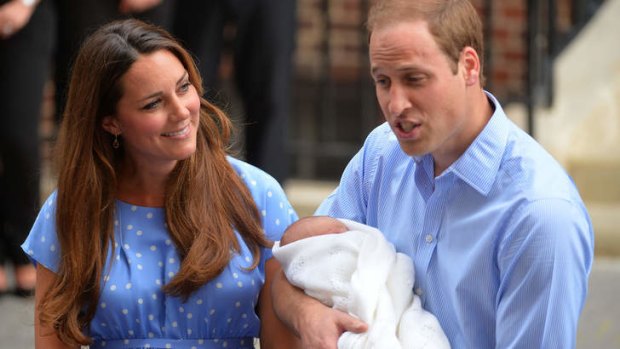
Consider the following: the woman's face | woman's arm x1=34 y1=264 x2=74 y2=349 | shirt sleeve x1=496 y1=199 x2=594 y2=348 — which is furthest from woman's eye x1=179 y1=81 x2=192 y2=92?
shirt sleeve x1=496 y1=199 x2=594 y2=348

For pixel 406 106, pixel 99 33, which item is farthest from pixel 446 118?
pixel 99 33

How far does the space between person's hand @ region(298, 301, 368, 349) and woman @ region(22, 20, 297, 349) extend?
9.8 inches

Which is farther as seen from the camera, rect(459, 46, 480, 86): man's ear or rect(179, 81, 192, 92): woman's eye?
rect(179, 81, 192, 92): woman's eye

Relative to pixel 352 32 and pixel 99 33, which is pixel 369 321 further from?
pixel 352 32

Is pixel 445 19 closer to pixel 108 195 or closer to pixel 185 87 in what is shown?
pixel 185 87

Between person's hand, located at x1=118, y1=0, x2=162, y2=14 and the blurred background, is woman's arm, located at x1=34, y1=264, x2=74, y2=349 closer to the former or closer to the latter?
the blurred background

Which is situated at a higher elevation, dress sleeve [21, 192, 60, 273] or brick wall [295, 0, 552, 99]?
dress sleeve [21, 192, 60, 273]

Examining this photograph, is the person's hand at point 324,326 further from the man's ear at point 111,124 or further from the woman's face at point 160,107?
the man's ear at point 111,124

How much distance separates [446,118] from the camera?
2945 mm

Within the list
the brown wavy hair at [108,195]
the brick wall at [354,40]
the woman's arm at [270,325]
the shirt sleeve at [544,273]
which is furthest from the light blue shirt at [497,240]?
the brick wall at [354,40]

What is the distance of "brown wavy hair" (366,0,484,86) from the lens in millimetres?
2918

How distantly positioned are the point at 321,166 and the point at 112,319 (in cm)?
419

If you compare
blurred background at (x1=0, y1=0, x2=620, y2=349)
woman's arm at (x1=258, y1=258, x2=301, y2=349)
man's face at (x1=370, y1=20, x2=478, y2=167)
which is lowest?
blurred background at (x1=0, y1=0, x2=620, y2=349)

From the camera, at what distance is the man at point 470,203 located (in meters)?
2.86
